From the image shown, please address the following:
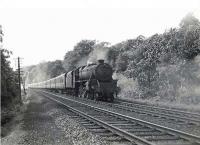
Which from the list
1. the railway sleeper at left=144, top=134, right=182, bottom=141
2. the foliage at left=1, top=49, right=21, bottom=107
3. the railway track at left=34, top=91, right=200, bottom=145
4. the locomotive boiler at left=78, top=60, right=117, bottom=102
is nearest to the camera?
the railway track at left=34, top=91, right=200, bottom=145

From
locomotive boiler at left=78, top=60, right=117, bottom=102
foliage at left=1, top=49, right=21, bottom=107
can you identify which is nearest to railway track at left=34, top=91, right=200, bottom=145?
foliage at left=1, top=49, right=21, bottom=107

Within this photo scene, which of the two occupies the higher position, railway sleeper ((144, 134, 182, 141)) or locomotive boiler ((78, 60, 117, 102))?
locomotive boiler ((78, 60, 117, 102))

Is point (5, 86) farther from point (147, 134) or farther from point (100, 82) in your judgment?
point (100, 82)

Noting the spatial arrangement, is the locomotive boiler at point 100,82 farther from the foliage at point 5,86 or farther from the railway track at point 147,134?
the railway track at point 147,134

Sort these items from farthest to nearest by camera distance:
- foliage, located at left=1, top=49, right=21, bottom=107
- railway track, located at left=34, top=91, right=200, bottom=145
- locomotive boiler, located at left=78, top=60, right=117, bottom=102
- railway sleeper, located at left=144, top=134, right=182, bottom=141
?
locomotive boiler, located at left=78, top=60, right=117, bottom=102, foliage, located at left=1, top=49, right=21, bottom=107, railway sleeper, located at left=144, top=134, right=182, bottom=141, railway track, located at left=34, top=91, right=200, bottom=145

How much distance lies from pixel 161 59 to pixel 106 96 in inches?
215

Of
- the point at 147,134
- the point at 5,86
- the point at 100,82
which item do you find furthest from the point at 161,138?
the point at 100,82

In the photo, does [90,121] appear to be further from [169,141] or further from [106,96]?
[106,96]

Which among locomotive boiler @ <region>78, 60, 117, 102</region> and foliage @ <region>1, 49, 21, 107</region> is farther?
locomotive boiler @ <region>78, 60, 117, 102</region>

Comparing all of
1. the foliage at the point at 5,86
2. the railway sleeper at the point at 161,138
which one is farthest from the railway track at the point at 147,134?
the foliage at the point at 5,86

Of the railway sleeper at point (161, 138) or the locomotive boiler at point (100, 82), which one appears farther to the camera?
the locomotive boiler at point (100, 82)

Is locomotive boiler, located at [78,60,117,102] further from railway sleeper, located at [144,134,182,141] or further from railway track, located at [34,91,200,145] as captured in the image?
railway sleeper, located at [144,134,182,141]

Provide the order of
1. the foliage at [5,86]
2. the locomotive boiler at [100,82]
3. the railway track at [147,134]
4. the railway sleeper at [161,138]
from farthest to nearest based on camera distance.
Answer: the locomotive boiler at [100,82] → the foliage at [5,86] → the railway sleeper at [161,138] → the railway track at [147,134]

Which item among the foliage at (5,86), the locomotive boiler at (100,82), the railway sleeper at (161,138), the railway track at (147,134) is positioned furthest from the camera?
the locomotive boiler at (100,82)
